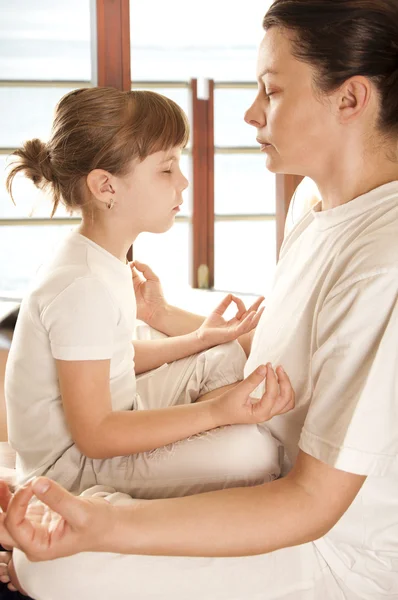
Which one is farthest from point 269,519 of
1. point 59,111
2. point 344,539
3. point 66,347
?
point 59,111

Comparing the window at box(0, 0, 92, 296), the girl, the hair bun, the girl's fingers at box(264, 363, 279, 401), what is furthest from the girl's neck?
the window at box(0, 0, 92, 296)

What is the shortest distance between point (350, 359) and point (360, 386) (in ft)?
0.15

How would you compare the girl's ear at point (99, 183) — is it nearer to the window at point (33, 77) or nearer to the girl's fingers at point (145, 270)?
the girl's fingers at point (145, 270)

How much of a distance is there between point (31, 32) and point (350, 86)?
2117 millimetres

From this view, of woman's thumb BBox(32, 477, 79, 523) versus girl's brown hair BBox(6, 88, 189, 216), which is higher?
girl's brown hair BBox(6, 88, 189, 216)

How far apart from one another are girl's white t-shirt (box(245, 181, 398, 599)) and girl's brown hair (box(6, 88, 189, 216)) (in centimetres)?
38

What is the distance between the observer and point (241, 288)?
3.75m

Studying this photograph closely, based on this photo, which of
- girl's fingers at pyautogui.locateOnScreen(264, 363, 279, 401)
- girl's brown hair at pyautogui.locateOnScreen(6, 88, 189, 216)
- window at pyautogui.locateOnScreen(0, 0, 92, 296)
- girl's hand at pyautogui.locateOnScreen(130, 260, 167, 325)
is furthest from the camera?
window at pyautogui.locateOnScreen(0, 0, 92, 296)

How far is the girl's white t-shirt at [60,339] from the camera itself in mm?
1414

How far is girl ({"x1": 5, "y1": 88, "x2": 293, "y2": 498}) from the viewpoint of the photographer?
1.39 m

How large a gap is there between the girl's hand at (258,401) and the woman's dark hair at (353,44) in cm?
47

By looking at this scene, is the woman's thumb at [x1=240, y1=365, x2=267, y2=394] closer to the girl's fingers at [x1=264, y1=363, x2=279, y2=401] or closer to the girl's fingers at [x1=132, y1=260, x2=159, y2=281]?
the girl's fingers at [x1=264, y1=363, x2=279, y2=401]

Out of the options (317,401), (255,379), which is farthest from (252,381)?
(317,401)

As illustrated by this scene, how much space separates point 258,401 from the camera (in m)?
1.29
